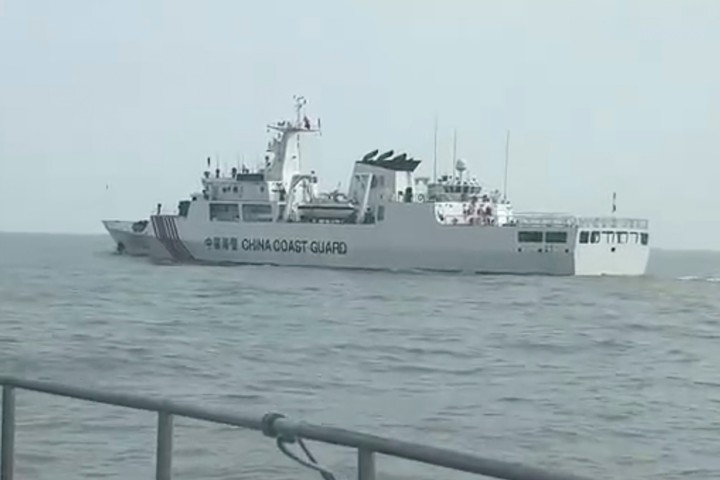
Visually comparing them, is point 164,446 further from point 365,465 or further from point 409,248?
point 409,248

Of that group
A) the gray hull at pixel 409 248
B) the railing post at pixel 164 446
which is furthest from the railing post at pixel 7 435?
the gray hull at pixel 409 248

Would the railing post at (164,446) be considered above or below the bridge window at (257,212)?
above

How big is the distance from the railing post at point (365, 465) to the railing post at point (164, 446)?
2.35 feet

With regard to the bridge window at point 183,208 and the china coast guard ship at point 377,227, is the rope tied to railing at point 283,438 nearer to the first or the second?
the china coast guard ship at point 377,227

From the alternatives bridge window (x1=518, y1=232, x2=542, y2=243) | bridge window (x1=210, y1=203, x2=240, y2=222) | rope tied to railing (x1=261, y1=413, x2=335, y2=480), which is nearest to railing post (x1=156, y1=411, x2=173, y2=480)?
rope tied to railing (x1=261, y1=413, x2=335, y2=480)

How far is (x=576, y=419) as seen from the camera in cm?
1580

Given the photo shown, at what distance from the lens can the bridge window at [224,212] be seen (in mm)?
61844

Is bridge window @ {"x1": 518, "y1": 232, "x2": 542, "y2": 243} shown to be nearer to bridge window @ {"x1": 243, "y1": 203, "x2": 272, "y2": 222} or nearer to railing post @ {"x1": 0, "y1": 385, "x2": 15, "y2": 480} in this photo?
bridge window @ {"x1": 243, "y1": 203, "x2": 272, "y2": 222}

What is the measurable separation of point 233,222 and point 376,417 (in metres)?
46.6

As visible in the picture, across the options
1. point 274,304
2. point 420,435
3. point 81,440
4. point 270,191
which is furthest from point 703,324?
point 270,191

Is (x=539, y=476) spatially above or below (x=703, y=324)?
above

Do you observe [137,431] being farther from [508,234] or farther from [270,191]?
[270,191]

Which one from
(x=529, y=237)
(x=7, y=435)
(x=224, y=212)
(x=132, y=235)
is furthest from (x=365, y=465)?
(x=132, y=235)

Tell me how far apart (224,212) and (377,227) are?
30.4ft
